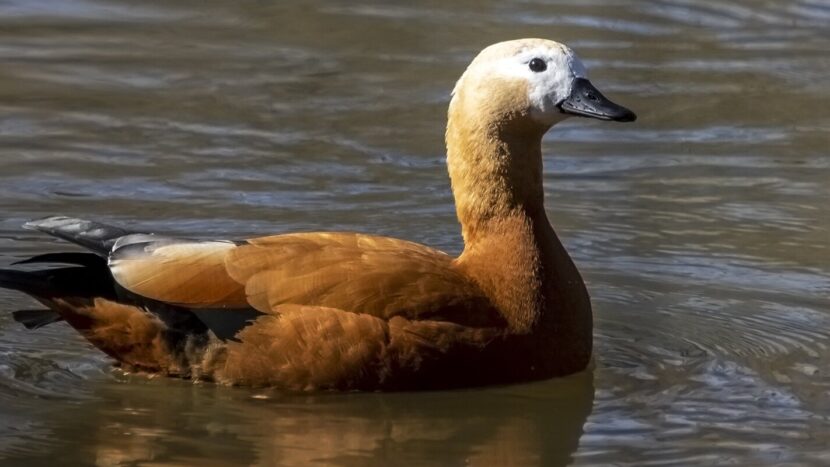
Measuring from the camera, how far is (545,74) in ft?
24.2

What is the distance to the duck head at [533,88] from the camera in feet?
24.2

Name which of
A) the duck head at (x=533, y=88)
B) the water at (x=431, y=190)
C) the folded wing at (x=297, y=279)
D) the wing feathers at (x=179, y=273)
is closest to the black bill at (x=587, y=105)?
the duck head at (x=533, y=88)

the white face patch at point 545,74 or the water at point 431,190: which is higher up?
the white face patch at point 545,74

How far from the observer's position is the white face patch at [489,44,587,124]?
7375 mm

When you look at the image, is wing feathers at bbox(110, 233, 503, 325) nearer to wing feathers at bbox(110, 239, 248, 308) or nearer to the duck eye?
wing feathers at bbox(110, 239, 248, 308)

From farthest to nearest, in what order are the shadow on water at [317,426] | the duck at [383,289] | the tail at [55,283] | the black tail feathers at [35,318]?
the black tail feathers at [35,318] < the tail at [55,283] < the duck at [383,289] < the shadow on water at [317,426]

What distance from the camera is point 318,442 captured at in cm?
673

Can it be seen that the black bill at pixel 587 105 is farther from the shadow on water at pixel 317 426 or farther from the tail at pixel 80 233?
the tail at pixel 80 233

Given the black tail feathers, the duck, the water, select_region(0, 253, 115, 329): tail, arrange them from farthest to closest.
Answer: the black tail feathers < select_region(0, 253, 115, 329): tail < the duck < the water

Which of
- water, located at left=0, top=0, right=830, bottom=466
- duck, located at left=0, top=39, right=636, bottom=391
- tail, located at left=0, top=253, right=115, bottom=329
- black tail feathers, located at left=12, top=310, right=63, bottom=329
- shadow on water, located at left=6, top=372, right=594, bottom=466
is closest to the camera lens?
shadow on water, located at left=6, top=372, right=594, bottom=466

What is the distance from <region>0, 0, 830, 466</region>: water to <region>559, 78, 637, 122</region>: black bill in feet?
3.29

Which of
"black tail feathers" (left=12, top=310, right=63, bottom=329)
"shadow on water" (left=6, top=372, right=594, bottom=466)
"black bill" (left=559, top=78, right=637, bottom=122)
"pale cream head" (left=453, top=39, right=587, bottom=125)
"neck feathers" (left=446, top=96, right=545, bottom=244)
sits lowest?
"shadow on water" (left=6, top=372, right=594, bottom=466)

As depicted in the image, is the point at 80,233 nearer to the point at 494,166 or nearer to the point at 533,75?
the point at 494,166

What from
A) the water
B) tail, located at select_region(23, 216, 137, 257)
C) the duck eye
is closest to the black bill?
the duck eye
